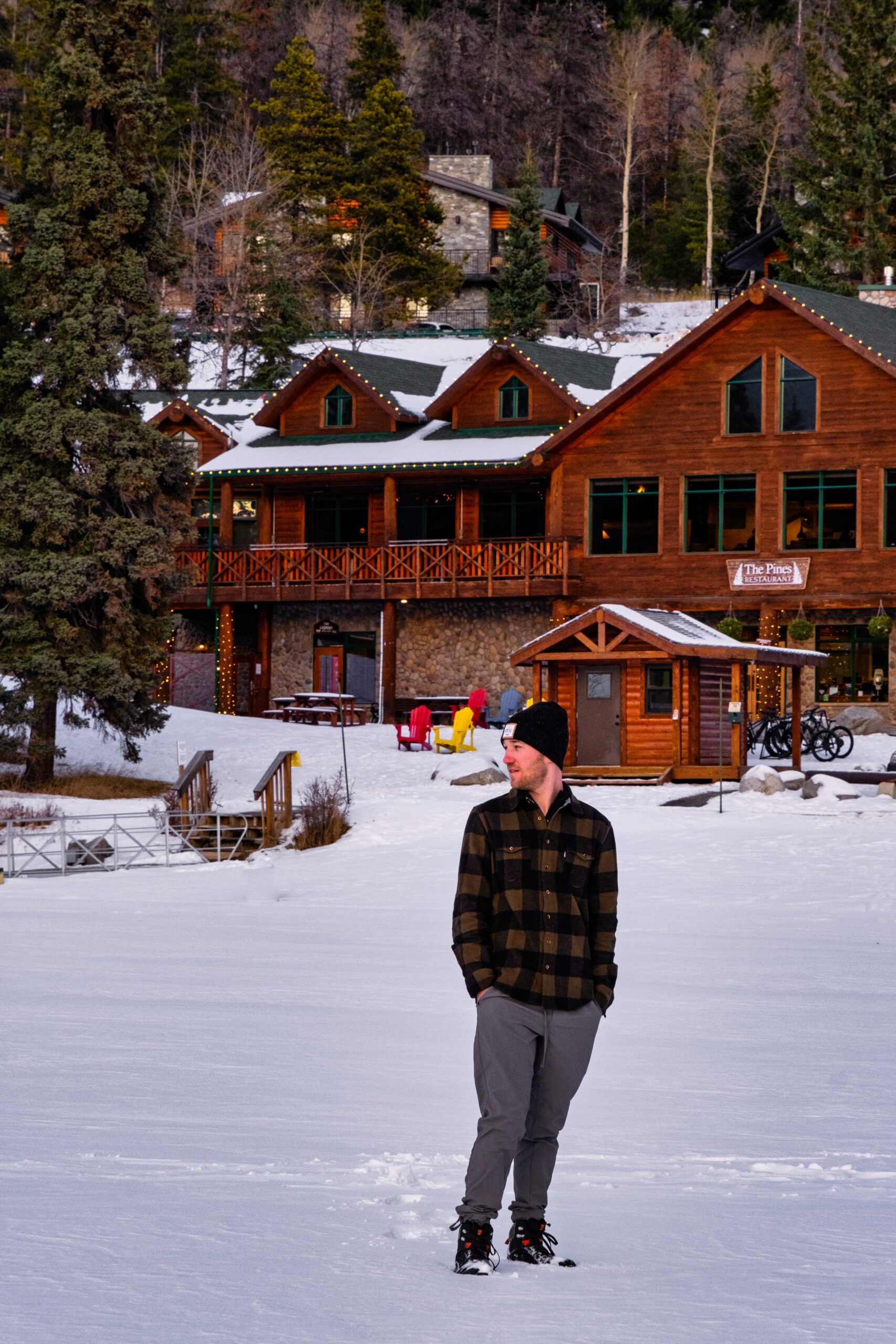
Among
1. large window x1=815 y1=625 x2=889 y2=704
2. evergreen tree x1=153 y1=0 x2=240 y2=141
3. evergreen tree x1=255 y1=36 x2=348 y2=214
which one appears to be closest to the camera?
large window x1=815 y1=625 x2=889 y2=704

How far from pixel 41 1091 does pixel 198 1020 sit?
2.72 m

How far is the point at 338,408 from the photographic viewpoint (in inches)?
1601

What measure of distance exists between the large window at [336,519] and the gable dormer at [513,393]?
271 cm

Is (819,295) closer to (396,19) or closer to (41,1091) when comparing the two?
(41,1091)

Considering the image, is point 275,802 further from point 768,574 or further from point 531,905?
point 531,905

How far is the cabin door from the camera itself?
2973 centimetres

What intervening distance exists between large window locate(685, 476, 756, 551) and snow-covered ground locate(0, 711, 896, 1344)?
17.4 metres

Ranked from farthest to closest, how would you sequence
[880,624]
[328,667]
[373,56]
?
[373,56] → [328,667] → [880,624]

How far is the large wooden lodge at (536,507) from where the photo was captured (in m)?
34.6

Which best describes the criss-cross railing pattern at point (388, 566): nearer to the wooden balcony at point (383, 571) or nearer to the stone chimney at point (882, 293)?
the wooden balcony at point (383, 571)

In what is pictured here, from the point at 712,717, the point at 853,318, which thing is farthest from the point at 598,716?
the point at 853,318

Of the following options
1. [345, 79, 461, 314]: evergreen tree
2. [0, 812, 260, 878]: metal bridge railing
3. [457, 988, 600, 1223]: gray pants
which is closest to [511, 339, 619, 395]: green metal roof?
[0, 812, 260, 878]: metal bridge railing

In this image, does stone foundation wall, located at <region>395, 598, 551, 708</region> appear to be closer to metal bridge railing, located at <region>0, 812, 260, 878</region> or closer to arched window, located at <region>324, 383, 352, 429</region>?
arched window, located at <region>324, 383, 352, 429</region>

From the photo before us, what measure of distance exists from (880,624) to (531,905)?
95.8ft
